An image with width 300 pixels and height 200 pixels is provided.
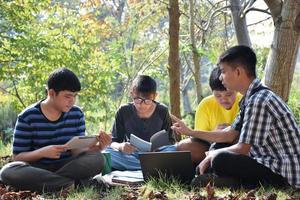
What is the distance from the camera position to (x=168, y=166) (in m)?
3.83

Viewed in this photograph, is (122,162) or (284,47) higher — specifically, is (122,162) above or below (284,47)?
below

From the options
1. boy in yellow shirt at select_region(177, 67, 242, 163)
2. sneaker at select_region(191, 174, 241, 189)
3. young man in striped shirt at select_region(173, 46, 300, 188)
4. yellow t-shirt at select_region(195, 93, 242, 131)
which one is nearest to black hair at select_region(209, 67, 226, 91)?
boy in yellow shirt at select_region(177, 67, 242, 163)

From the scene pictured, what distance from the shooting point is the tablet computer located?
3750 mm

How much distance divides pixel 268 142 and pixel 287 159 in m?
0.18

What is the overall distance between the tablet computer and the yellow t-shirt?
41.8 inches

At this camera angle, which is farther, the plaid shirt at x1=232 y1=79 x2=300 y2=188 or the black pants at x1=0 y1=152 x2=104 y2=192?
the black pants at x1=0 y1=152 x2=104 y2=192

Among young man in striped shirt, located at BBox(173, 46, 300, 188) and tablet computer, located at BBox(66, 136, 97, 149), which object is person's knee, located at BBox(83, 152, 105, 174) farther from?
young man in striped shirt, located at BBox(173, 46, 300, 188)

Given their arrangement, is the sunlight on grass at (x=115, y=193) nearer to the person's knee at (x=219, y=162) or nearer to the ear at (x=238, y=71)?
the person's knee at (x=219, y=162)

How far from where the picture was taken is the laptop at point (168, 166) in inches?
148

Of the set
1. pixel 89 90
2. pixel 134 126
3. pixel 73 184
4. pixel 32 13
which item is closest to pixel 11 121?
pixel 89 90

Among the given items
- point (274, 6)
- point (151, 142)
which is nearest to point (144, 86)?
point (151, 142)

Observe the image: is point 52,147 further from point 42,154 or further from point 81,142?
point 81,142

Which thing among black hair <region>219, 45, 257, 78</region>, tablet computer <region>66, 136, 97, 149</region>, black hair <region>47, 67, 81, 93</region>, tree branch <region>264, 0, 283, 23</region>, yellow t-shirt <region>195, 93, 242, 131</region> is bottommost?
tablet computer <region>66, 136, 97, 149</region>

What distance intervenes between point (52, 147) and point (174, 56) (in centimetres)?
253
